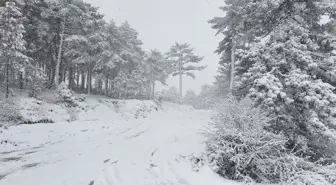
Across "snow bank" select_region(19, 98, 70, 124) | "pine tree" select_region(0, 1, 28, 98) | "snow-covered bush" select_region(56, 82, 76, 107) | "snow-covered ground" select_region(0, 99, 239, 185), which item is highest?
"pine tree" select_region(0, 1, 28, 98)

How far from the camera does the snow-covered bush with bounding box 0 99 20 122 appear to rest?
10.8 metres

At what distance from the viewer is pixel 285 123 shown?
682cm

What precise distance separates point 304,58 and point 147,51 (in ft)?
86.1

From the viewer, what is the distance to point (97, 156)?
6789mm

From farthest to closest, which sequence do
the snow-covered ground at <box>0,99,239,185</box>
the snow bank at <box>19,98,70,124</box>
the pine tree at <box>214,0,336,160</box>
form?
the snow bank at <box>19,98,70,124</box>, the pine tree at <box>214,0,336,160</box>, the snow-covered ground at <box>0,99,239,185</box>

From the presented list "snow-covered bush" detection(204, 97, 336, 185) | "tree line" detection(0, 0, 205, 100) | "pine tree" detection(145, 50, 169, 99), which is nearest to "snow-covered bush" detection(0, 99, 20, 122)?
"tree line" detection(0, 0, 205, 100)

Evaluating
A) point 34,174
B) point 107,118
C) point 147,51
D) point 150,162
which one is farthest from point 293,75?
point 147,51

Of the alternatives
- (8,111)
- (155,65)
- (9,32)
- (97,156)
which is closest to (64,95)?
(8,111)

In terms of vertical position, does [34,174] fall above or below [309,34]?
below

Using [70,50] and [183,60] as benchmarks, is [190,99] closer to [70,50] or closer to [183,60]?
[183,60]

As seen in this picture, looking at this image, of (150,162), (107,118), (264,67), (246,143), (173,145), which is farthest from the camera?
(107,118)

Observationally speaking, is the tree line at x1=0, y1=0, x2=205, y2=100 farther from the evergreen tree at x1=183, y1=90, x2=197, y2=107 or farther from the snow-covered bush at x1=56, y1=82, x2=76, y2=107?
the evergreen tree at x1=183, y1=90, x2=197, y2=107

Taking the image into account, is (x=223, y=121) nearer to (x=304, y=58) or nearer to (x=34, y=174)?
(x=304, y=58)

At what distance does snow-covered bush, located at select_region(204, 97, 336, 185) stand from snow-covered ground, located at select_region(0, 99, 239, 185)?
62 cm
